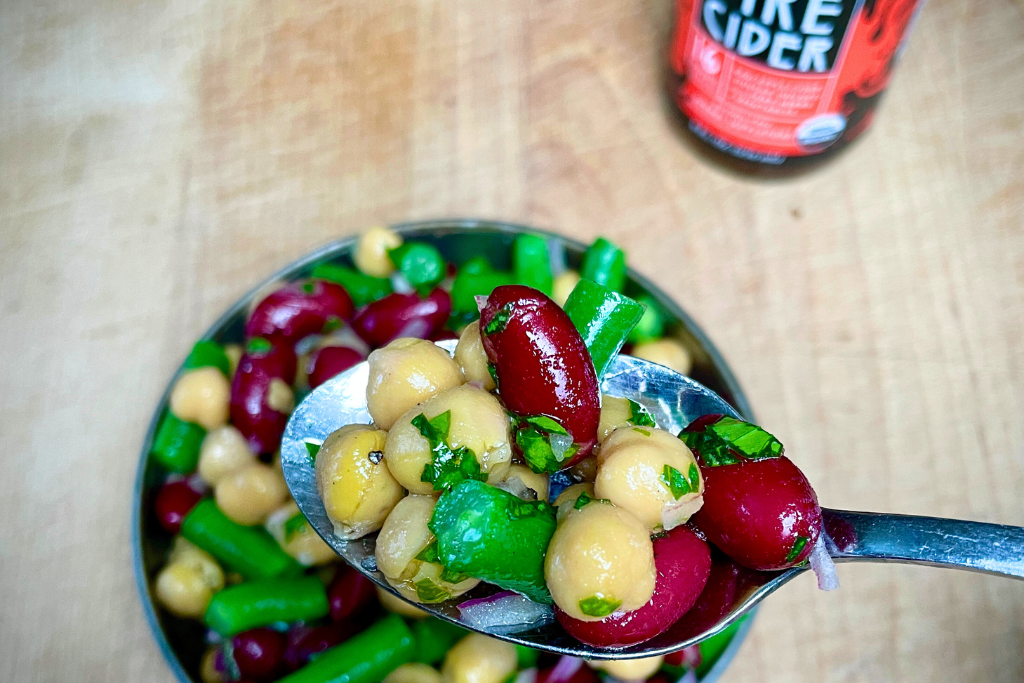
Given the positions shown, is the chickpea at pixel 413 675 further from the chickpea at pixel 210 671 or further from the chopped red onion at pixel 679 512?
the chopped red onion at pixel 679 512

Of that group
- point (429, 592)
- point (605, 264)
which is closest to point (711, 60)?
point (605, 264)

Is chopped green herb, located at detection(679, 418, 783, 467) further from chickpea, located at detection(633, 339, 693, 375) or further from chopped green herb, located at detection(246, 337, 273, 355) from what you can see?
chopped green herb, located at detection(246, 337, 273, 355)

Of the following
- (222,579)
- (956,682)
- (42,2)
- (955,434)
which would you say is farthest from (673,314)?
(42,2)

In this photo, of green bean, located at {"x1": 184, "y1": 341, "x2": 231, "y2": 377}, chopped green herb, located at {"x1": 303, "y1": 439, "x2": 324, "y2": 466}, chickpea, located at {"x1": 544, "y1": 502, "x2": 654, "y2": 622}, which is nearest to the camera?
chickpea, located at {"x1": 544, "y1": 502, "x2": 654, "y2": 622}

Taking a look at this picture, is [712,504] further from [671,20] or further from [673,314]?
[671,20]

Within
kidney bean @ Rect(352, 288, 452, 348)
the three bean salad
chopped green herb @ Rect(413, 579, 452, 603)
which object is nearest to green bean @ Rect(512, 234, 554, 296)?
the three bean salad
